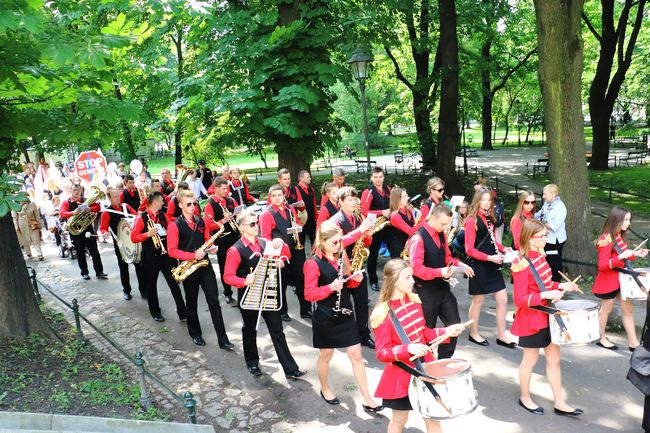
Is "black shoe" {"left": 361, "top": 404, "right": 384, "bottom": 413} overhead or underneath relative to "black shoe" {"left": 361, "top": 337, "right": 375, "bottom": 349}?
underneath

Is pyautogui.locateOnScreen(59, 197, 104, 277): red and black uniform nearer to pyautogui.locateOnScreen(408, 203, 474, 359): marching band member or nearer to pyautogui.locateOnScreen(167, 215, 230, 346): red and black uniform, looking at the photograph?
pyautogui.locateOnScreen(167, 215, 230, 346): red and black uniform

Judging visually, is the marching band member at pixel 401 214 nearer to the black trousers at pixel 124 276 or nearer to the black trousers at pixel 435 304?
the black trousers at pixel 435 304

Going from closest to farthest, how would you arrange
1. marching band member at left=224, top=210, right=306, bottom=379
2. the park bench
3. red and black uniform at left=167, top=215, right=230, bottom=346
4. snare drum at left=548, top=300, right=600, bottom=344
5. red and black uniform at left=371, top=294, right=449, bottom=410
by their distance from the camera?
red and black uniform at left=371, top=294, right=449, bottom=410 < snare drum at left=548, top=300, right=600, bottom=344 < marching band member at left=224, top=210, right=306, bottom=379 < red and black uniform at left=167, top=215, right=230, bottom=346 < the park bench

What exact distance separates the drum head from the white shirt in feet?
17.8

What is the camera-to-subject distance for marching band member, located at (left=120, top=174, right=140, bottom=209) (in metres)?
11.0

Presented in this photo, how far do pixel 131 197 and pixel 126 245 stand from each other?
5.41 ft

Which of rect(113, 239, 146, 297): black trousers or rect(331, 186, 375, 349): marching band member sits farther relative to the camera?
rect(113, 239, 146, 297): black trousers

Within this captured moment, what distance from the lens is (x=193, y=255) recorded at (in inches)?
297

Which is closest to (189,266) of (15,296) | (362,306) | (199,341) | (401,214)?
(199,341)

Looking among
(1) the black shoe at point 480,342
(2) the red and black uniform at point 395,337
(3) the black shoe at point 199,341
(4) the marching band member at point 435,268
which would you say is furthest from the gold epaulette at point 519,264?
(3) the black shoe at point 199,341

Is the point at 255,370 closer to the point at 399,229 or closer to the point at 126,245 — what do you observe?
the point at 399,229

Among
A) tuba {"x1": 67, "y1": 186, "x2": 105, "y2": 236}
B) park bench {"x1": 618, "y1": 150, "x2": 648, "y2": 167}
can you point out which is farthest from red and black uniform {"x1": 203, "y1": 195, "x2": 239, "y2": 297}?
park bench {"x1": 618, "y1": 150, "x2": 648, "y2": 167}

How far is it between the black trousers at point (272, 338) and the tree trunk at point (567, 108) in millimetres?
5988

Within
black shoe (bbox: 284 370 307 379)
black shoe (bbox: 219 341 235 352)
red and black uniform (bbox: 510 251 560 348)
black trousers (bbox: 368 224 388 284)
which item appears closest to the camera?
red and black uniform (bbox: 510 251 560 348)
